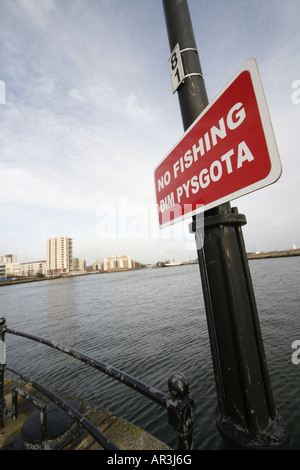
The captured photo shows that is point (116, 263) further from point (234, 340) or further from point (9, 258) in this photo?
point (234, 340)

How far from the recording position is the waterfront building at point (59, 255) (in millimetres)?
148625

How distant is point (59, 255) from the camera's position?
5901 inches

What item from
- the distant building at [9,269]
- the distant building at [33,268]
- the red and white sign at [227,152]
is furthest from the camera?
the distant building at [33,268]

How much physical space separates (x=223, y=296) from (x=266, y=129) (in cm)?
92

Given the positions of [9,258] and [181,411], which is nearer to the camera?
[181,411]

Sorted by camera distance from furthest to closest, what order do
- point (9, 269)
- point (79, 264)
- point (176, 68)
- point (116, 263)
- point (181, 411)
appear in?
point (79, 264)
point (116, 263)
point (9, 269)
point (176, 68)
point (181, 411)

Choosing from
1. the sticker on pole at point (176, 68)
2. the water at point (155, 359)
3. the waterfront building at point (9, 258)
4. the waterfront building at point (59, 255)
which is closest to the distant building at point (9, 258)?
Answer: the waterfront building at point (9, 258)

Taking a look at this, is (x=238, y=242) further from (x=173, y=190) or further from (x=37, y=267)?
(x=37, y=267)

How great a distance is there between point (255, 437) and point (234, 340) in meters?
0.49

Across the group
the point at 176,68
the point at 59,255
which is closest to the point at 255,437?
the point at 176,68

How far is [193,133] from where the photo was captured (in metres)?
1.44

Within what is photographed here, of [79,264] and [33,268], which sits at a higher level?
[79,264]

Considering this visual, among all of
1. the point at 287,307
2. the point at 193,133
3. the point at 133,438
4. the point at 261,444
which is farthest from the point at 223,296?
the point at 287,307

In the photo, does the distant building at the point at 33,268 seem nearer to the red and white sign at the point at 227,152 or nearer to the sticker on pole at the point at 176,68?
the sticker on pole at the point at 176,68
